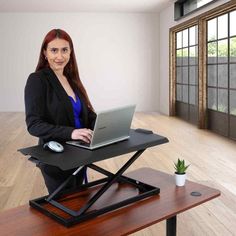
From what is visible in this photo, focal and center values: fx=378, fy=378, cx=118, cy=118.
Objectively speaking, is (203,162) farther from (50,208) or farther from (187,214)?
(50,208)

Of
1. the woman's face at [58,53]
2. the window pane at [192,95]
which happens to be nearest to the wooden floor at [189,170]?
the window pane at [192,95]

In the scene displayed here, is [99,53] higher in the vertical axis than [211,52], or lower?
higher

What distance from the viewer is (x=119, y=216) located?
1.28 m

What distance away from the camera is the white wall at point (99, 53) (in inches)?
358

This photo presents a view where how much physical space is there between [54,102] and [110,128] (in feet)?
1.02

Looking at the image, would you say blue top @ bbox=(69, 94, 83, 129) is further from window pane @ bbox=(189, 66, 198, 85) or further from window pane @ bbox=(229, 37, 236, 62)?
window pane @ bbox=(189, 66, 198, 85)

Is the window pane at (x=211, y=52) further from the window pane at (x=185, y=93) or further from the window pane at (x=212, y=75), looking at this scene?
the window pane at (x=185, y=93)

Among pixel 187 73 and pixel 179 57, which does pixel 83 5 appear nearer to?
pixel 179 57

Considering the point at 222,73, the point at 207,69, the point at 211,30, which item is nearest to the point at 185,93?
the point at 207,69

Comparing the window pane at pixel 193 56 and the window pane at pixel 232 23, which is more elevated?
the window pane at pixel 232 23

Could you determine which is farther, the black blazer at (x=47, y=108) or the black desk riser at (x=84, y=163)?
the black blazer at (x=47, y=108)

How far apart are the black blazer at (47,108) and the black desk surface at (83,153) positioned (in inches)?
3.4

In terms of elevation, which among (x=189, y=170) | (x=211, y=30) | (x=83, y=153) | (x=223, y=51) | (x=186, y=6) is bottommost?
(x=189, y=170)

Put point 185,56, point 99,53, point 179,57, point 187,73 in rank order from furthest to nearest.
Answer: point 99,53 → point 179,57 → point 185,56 → point 187,73
